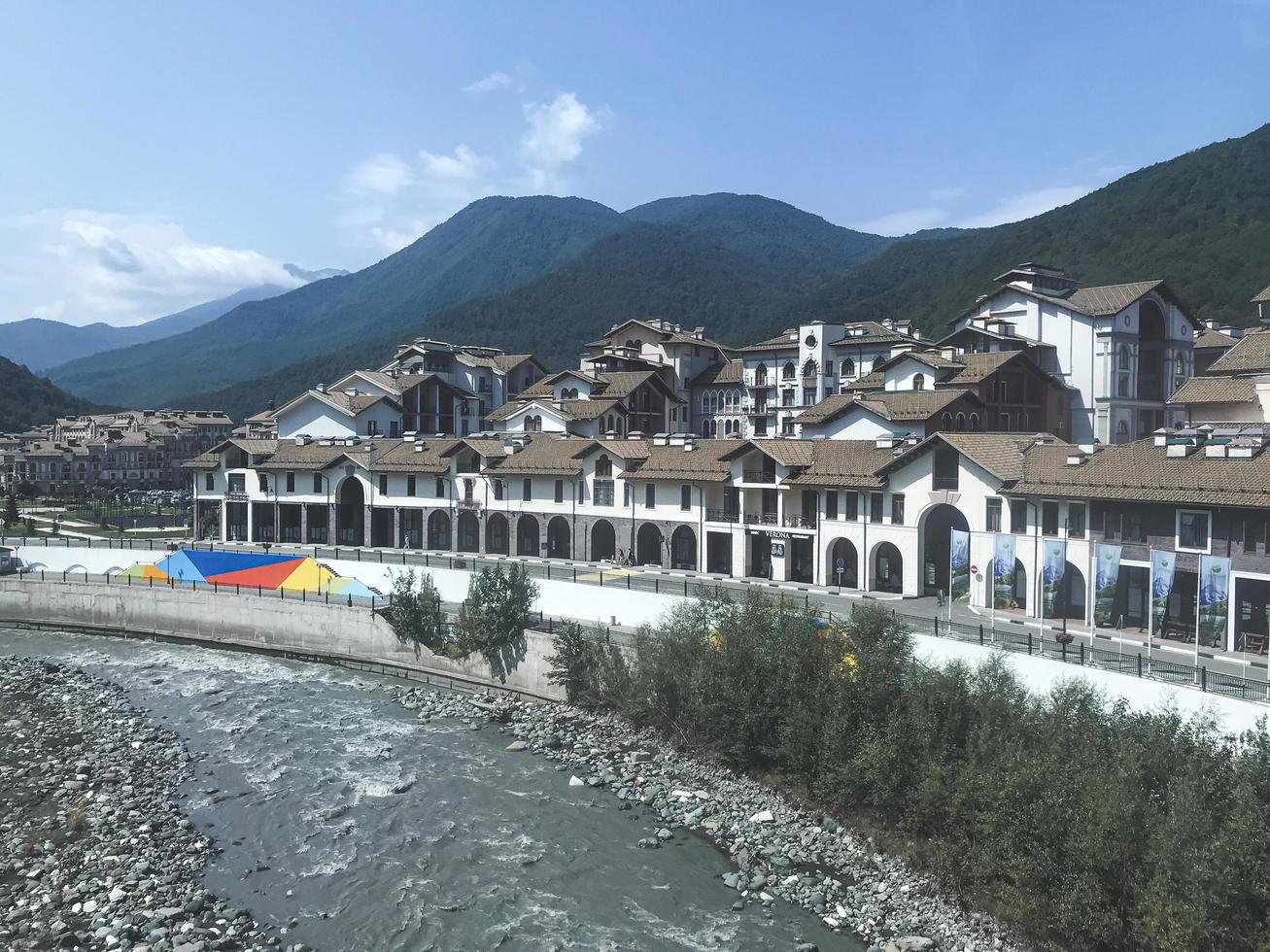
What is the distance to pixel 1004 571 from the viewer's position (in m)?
39.4

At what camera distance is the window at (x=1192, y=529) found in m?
34.7

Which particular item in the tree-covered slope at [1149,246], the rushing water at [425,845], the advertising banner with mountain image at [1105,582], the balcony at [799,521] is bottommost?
the rushing water at [425,845]

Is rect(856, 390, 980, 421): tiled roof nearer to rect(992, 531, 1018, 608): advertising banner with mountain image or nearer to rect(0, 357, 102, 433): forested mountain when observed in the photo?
rect(992, 531, 1018, 608): advertising banner with mountain image

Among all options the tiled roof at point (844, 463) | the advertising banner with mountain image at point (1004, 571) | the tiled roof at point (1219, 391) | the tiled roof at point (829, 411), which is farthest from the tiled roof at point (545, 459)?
the tiled roof at point (1219, 391)

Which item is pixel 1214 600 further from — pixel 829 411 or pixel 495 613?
pixel 495 613

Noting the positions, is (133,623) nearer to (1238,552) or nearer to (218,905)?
(218,905)

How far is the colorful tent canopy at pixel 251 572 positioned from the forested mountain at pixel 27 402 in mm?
132292

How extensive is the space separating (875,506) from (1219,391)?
18362 millimetres

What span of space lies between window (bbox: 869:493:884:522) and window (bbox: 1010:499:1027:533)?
6.82 meters

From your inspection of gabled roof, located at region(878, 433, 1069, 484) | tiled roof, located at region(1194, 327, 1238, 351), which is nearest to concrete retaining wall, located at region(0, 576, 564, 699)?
gabled roof, located at region(878, 433, 1069, 484)

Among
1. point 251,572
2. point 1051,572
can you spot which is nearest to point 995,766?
point 1051,572

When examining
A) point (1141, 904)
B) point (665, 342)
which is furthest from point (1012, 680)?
point (665, 342)

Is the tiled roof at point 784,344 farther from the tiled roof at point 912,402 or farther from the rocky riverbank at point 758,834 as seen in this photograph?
the rocky riverbank at point 758,834

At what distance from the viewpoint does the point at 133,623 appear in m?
51.8
